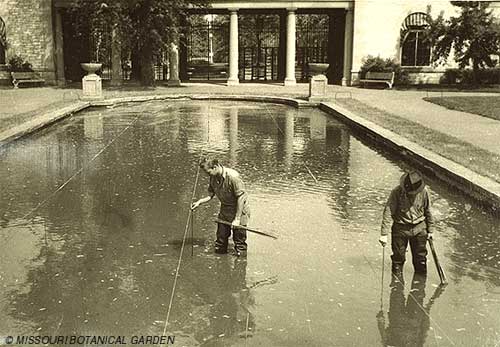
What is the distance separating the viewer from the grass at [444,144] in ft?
35.4

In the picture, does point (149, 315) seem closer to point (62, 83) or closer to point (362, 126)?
point (362, 126)

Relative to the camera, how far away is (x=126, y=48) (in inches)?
1242

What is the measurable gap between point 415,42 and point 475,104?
12766mm

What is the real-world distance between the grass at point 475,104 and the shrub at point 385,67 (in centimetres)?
825

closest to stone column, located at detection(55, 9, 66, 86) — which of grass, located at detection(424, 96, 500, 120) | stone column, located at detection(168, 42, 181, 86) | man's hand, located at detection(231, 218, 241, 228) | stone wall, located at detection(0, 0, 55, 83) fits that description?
stone wall, located at detection(0, 0, 55, 83)

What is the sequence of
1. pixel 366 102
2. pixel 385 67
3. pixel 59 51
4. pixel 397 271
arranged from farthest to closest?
pixel 59 51 < pixel 385 67 < pixel 366 102 < pixel 397 271

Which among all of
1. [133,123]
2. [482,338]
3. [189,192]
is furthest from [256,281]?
[133,123]

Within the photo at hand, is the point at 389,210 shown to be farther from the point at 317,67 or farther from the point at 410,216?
the point at 317,67

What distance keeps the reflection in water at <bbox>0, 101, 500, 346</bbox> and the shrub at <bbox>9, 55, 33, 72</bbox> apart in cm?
2166

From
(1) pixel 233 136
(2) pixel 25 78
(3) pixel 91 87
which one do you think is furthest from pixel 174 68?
(1) pixel 233 136

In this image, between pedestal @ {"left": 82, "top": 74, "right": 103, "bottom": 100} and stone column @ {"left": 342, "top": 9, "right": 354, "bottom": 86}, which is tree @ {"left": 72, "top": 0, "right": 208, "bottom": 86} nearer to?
pedestal @ {"left": 82, "top": 74, "right": 103, "bottom": 100}

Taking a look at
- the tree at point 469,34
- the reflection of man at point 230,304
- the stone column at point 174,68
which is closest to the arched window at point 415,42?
the tree at point 469,34

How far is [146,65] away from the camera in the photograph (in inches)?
1273

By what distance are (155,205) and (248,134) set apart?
7.96m
